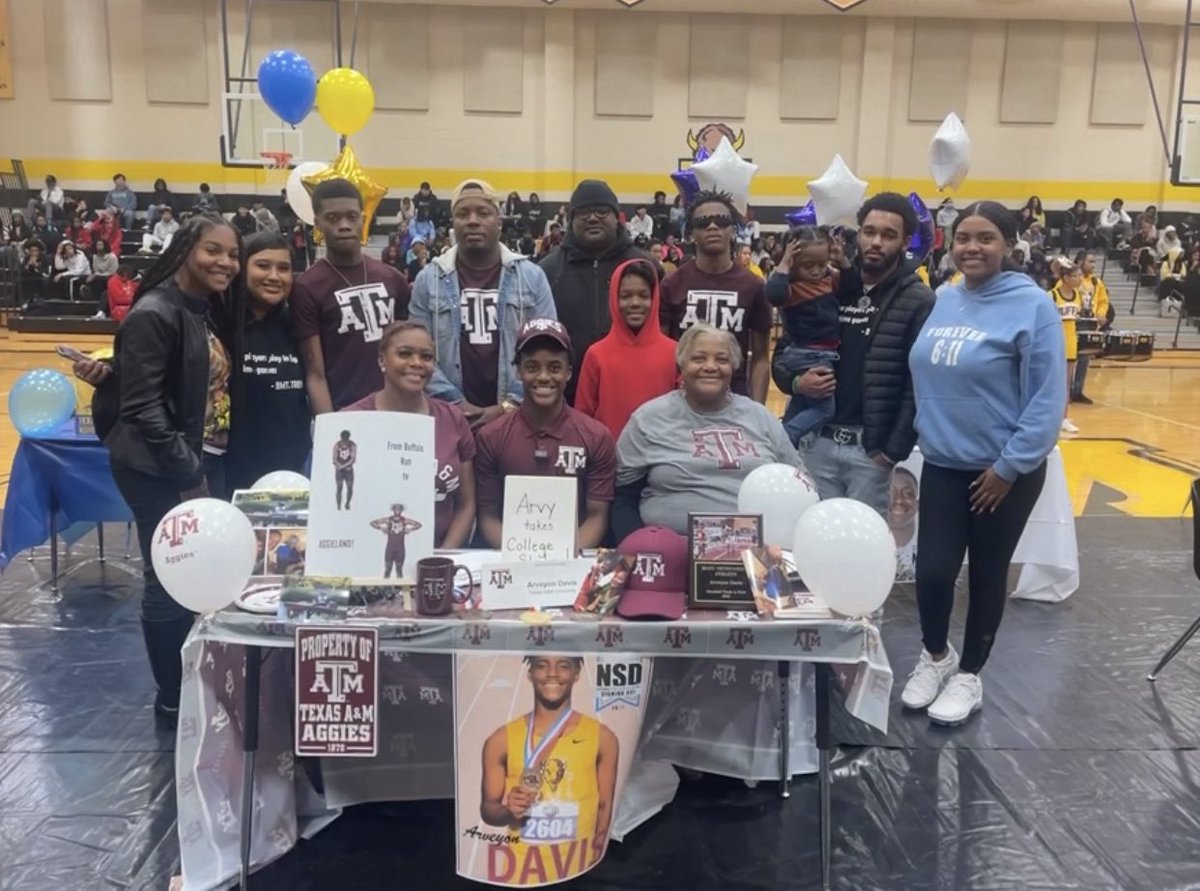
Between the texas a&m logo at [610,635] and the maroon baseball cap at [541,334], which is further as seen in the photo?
the maroon baseball cap at [541,334]

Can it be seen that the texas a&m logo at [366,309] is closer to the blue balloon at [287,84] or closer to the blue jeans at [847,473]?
the blue jeans at [847,473]

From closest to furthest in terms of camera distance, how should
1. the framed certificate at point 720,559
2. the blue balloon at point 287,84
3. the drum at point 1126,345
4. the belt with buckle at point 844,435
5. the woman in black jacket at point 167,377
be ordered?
the framed certificate at point 720,559 → the woman in black jacket at point 167,377 → the belt with buckle at point 844,435 → the blue balloon at point 287,84 → the drum at point 1126,345

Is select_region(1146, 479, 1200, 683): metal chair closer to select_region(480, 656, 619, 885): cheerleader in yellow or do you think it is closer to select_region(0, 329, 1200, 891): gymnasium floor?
select_region(0, 329, 1200, 891): gymnasium floor

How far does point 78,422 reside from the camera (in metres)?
4.07

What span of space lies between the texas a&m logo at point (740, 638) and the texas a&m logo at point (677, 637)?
0.28 ft

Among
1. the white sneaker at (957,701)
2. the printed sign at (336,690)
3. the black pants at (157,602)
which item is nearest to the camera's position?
the printed sign at (336,690)

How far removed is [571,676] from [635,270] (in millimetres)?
1432

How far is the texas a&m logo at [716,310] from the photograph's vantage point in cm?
331

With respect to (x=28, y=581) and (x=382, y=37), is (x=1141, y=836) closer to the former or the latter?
(x=28, y=581)

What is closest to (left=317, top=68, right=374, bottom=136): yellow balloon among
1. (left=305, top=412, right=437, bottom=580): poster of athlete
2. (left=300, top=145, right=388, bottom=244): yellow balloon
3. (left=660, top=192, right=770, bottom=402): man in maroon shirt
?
(left=300, top=145, right=388, bottom=244): yellow balloon

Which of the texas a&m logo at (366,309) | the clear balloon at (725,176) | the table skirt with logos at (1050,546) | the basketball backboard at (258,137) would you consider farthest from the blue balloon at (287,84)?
the table skirt with logos at (1050,546)

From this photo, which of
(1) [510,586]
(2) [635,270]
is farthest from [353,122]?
(1) [510,586]

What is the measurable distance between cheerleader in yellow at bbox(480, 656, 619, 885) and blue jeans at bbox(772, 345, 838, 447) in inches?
63.5

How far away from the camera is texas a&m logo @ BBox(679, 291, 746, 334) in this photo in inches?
130
